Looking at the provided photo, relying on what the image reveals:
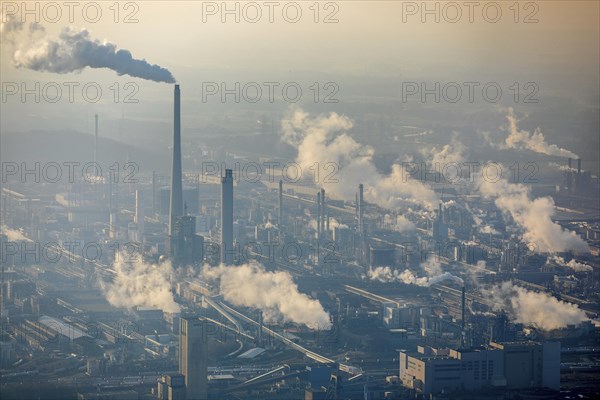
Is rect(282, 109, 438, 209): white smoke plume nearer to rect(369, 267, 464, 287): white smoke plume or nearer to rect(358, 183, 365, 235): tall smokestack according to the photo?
rect(358, 183, 365, 235): tall smokestack

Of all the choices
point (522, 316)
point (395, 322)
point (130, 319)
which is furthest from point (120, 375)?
point (522, 316)

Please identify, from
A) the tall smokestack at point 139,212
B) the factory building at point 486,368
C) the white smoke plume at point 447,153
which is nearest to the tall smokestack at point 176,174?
the tall smokestack at point 139,212

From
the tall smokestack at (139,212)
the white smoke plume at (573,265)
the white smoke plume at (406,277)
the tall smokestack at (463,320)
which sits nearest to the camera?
the tall smokestack at (463,320)

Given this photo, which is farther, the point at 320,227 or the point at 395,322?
the point at 320,227

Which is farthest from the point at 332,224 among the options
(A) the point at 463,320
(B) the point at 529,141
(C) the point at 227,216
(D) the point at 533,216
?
(A) the point at 463,320

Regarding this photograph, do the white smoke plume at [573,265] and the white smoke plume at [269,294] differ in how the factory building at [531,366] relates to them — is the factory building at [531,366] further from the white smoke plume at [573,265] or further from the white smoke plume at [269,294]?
the white smoke plume at [573,265]

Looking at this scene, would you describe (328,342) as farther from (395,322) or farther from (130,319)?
(130,319)

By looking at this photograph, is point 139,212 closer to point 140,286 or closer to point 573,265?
point 140,286
